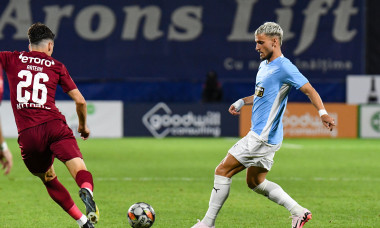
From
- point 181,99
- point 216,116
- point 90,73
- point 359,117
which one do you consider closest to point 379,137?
point 359,117

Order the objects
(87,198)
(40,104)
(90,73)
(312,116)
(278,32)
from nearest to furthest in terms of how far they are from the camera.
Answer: (87,198), (40,104), (278,32), (312,116), (90,73)

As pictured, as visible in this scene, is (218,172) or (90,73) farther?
(90,73)

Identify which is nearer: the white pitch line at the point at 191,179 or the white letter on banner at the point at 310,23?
the white pitch line at the point at 191,179

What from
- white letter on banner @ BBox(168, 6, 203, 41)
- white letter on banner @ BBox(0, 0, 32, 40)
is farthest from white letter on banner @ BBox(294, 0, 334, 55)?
white letter on banner @ BBox(0, 0, 32, 40)

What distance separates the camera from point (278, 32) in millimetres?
6762

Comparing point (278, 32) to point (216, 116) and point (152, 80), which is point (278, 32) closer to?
point (216, 116)

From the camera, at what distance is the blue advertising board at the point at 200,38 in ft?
78.9

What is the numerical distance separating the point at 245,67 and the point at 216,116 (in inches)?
111

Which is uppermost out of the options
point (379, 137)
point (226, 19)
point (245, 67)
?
point (226, 19)

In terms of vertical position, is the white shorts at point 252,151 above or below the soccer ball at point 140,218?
above

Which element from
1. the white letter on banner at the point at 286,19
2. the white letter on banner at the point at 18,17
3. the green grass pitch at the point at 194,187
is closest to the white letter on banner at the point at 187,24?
the white letter on banner at the point at 286,19

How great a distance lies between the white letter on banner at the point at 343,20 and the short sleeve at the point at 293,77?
18142mm

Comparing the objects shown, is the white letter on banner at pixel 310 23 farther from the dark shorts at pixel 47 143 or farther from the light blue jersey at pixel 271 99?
the dark shorts at pixel 47 143

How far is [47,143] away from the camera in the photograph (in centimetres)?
619
